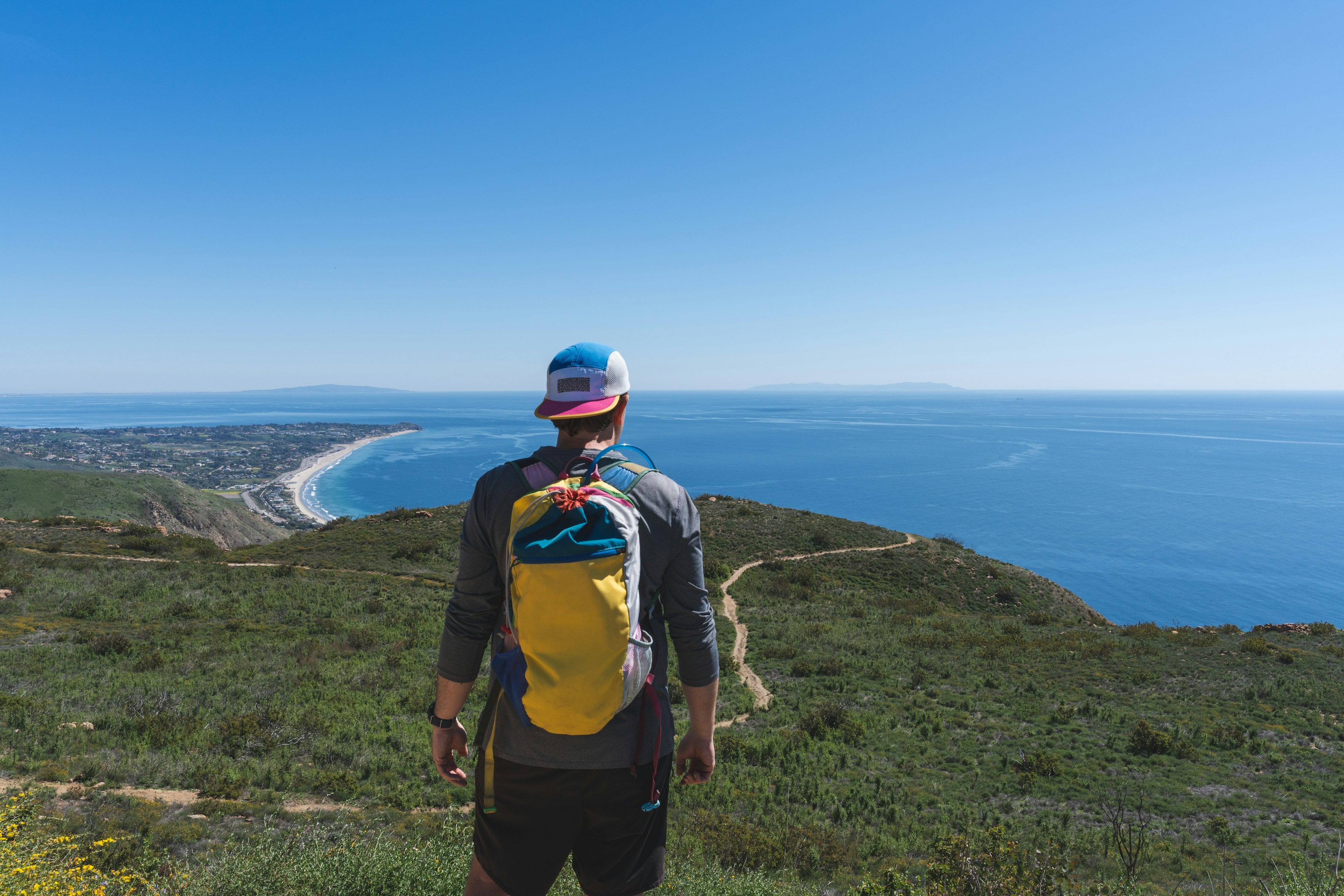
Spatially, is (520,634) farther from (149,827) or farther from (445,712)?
(149,827)

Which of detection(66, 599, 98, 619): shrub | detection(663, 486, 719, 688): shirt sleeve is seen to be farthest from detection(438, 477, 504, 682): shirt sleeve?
detection(66, 599, 98, 619): shrub

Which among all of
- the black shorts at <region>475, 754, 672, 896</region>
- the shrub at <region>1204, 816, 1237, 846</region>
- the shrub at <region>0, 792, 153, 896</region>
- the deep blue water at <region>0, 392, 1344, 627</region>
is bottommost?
the deep blue water at <region>0, 392, 1344, 627</region>

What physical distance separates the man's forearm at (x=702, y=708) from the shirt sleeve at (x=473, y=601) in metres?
0.79

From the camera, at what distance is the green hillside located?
7.09 meters

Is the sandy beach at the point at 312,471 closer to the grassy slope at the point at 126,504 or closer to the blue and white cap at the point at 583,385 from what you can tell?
the grassy slope at the point at 126,504

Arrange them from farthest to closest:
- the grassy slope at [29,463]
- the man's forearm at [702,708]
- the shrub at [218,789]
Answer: the grassy slope at [29,463] → the shrub at [218,789] → the man's forearm at [702,708]

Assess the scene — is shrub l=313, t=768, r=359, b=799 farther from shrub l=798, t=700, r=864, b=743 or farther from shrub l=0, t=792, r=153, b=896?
shrub l=798, t=700, r=864, b=743

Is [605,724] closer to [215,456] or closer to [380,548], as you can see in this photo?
[380,548]

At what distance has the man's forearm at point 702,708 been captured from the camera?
7.20ft

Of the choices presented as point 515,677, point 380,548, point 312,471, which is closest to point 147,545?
point 380,548

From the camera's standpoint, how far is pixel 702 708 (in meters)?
2.25

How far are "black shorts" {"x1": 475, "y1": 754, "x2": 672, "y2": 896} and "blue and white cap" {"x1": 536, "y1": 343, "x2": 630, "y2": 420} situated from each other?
1.24m

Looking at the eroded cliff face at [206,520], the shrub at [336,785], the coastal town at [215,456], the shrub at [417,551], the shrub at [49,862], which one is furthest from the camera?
the coastal town at [215,456]

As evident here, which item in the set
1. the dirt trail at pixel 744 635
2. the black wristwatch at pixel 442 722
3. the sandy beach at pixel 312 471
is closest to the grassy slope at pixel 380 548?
the dirt trail at pixel 744 635
